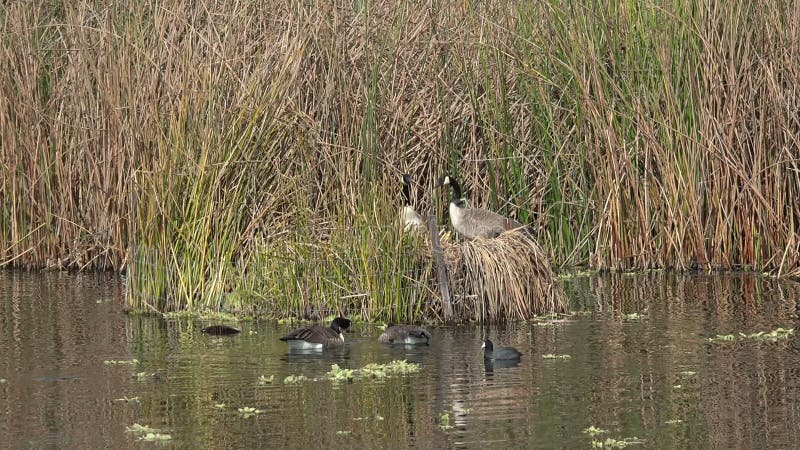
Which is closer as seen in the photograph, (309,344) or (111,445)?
(111,445)

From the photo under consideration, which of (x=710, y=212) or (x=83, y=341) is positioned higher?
(x=710, y=212)

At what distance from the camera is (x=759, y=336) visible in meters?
14.2

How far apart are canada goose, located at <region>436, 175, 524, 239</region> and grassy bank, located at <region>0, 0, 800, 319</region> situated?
2.83ft

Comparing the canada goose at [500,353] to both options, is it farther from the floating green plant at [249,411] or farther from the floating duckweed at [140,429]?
the floating duckweed at [140,429]

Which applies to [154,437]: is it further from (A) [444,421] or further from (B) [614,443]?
(B) [614,443]

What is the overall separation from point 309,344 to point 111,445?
367cm

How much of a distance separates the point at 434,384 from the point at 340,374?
2.91ft

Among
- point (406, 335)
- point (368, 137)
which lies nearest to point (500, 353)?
point (406, 335)

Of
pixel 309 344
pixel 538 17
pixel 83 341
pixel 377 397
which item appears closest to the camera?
pixel 377 397

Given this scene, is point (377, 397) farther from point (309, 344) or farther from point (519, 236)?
point (519, 236)

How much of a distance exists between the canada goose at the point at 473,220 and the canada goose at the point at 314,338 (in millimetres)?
4261

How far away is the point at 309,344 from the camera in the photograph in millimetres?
13688

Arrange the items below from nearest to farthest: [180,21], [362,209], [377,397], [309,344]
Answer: [377,397] < [309,344] < [362,209] < [180,21]

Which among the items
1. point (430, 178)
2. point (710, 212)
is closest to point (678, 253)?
point (710, 212)
